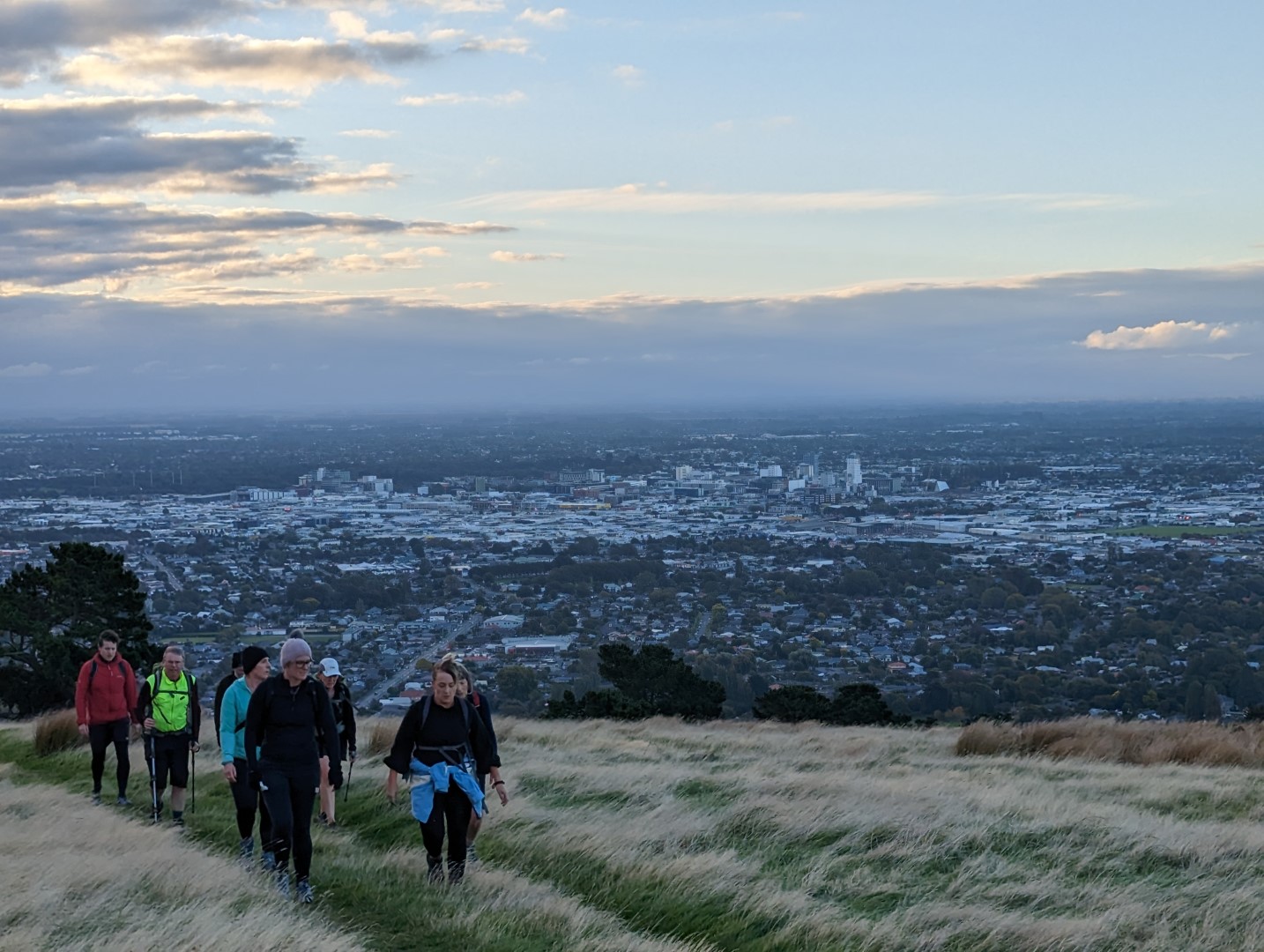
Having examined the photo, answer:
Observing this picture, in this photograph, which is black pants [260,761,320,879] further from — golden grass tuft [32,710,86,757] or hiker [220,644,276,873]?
golden grass tuft [32,710,86,757]

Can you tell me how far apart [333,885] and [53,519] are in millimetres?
72429

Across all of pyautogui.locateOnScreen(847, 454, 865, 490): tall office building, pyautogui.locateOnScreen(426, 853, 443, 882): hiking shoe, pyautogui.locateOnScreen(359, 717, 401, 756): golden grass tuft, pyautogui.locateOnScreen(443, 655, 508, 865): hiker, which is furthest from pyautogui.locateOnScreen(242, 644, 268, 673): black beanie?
pyautogui.locateOnScreen(847, 454, 865, 490): tall office building

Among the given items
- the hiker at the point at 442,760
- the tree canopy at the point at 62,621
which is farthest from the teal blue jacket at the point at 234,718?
the tree canopy at the point at 62,621

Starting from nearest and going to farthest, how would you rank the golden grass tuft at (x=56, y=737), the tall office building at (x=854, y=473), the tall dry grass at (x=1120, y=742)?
the tall dry grass at (x=1120, y=742), the golden grass tuft at (x=56, y=737), the tall office building at (x=854, y=473)

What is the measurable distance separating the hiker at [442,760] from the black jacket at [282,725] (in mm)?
478

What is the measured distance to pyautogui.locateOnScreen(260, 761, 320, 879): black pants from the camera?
744 centimetres

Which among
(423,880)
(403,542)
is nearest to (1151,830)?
(423,880)

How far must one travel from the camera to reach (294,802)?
7.50 metres

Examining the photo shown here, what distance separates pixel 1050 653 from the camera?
1622 inches

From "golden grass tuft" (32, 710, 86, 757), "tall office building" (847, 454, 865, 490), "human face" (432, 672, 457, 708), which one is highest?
"human face" (432, 672, 457, 708)

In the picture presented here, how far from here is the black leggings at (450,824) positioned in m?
7.52

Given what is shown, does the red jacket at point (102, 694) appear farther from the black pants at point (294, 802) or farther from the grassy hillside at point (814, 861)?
the black pants at point (294, 802)

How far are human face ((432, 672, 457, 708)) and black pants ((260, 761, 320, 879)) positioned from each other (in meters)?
0.81

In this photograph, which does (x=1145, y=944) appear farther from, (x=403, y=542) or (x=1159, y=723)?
(x=403, y=542)
